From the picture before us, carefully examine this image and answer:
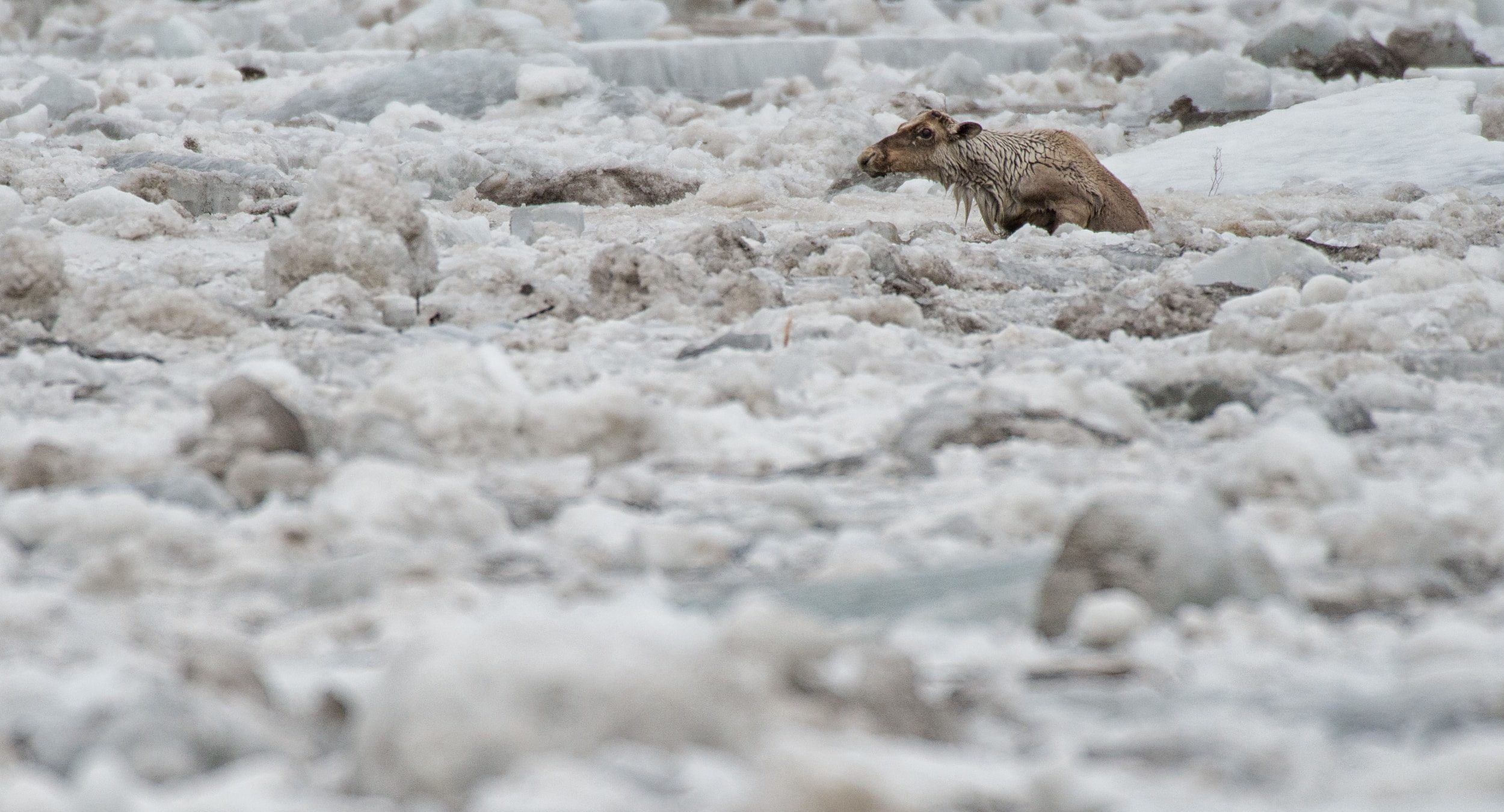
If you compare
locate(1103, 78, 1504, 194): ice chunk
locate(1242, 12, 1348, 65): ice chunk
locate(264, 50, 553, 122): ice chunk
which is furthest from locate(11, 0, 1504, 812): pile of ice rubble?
locate(1242, 12, 1348, 65): ice chunk

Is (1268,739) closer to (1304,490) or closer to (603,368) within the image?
(1304,490)

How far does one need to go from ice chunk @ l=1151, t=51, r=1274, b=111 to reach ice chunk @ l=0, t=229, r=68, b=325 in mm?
6876

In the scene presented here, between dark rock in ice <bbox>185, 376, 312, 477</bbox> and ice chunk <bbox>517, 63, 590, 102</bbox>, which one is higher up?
dark rock in ice <bbox>185, 376, 312, 477</bbox>

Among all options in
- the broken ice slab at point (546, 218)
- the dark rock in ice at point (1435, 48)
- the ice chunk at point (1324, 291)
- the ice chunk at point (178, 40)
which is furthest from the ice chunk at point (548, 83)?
the dark rock in ice at point (1435, 48)

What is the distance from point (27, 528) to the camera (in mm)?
1675

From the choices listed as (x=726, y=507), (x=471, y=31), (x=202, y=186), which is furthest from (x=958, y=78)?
(x=726, y=507)

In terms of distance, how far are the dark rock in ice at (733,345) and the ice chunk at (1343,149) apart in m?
3.76

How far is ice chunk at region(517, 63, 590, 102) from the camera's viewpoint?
26.2ft

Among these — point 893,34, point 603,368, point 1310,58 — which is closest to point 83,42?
point 893,34

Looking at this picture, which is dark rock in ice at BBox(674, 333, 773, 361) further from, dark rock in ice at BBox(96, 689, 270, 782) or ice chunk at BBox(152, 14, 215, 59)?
ice chunk at BBox(152, 14, 215, 59)

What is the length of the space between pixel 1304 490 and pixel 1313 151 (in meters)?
5.29

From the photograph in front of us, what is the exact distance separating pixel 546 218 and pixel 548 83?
369 cm

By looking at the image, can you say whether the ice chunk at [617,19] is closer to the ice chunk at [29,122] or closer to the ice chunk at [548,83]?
the ice chunk at [548,83]

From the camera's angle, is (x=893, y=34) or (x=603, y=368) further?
(x=893, y=34)
